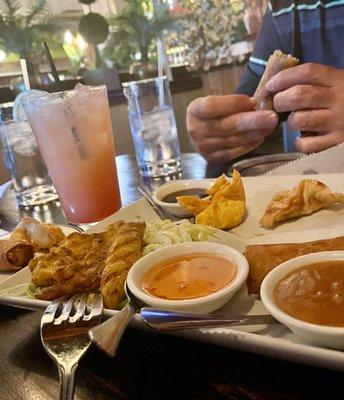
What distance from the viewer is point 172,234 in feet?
4.34

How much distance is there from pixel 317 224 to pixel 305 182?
0.18 metres

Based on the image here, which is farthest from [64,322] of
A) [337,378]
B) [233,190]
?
[233,190]

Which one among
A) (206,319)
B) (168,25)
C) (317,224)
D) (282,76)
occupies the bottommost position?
(317,224)

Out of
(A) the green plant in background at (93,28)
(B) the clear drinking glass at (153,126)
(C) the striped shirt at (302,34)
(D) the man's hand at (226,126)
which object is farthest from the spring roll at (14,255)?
(A) the green plant in background at (93,28)

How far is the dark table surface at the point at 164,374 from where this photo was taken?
28.1 inches

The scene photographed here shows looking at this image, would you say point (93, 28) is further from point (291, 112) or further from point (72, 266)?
point (72, 266)

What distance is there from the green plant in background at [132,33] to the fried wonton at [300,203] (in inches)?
202

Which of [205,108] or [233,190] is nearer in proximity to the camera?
[233,190]

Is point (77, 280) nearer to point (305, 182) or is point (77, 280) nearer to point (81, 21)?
point (305, 182)

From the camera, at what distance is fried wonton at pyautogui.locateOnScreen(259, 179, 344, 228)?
1.42 meters

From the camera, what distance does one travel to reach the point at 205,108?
2477mm

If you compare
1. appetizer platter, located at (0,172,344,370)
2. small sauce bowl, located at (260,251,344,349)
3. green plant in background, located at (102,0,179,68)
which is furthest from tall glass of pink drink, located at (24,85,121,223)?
green plant in background, located at (102,0,179,68)

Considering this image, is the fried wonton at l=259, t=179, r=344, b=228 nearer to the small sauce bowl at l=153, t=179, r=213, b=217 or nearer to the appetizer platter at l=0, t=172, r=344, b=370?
the appetizer platter at l=0, t=172, r=344, b=370

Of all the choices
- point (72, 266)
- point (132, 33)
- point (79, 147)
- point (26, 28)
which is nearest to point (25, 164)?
point (79, 147)
